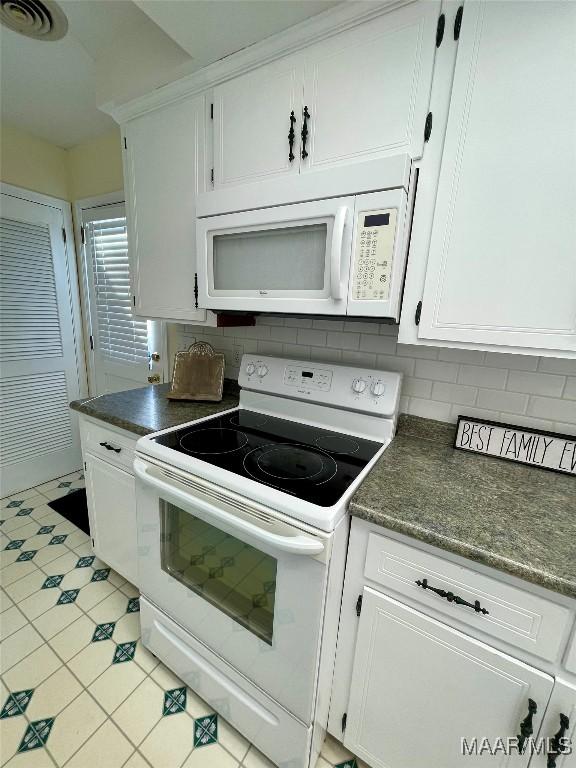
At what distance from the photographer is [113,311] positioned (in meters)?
2.39

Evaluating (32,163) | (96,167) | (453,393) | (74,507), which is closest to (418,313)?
(453,393)

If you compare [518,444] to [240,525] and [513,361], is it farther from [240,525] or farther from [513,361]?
[240,525]

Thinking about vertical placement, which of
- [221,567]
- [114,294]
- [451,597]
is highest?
[114,294]

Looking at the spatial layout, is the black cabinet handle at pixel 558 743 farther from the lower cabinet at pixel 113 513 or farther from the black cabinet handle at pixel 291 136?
the black cabinet handle at pixel 291 136

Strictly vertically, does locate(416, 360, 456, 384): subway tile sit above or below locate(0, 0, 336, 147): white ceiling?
below

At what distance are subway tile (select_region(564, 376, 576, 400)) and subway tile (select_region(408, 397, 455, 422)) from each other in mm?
357

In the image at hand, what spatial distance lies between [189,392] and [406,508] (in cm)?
119

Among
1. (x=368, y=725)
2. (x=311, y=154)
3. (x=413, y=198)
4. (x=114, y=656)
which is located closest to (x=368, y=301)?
(x=413, y=198)

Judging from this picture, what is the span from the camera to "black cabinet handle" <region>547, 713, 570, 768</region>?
69 cm

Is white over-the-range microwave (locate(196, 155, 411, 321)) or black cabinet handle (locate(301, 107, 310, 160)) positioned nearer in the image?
white over-the-range microwave (locate(196, 155, 411, 321))

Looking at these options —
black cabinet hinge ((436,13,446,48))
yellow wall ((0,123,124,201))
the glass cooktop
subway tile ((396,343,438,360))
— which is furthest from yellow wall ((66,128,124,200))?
subway tile ((396,343,438,360))

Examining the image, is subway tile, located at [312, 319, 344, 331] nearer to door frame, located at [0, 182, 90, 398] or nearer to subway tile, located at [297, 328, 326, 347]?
subway tile, located at [297, 328, 326, 347]

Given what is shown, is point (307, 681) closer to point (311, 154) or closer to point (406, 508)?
point (406, 508)

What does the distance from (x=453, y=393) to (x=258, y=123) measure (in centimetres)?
122
